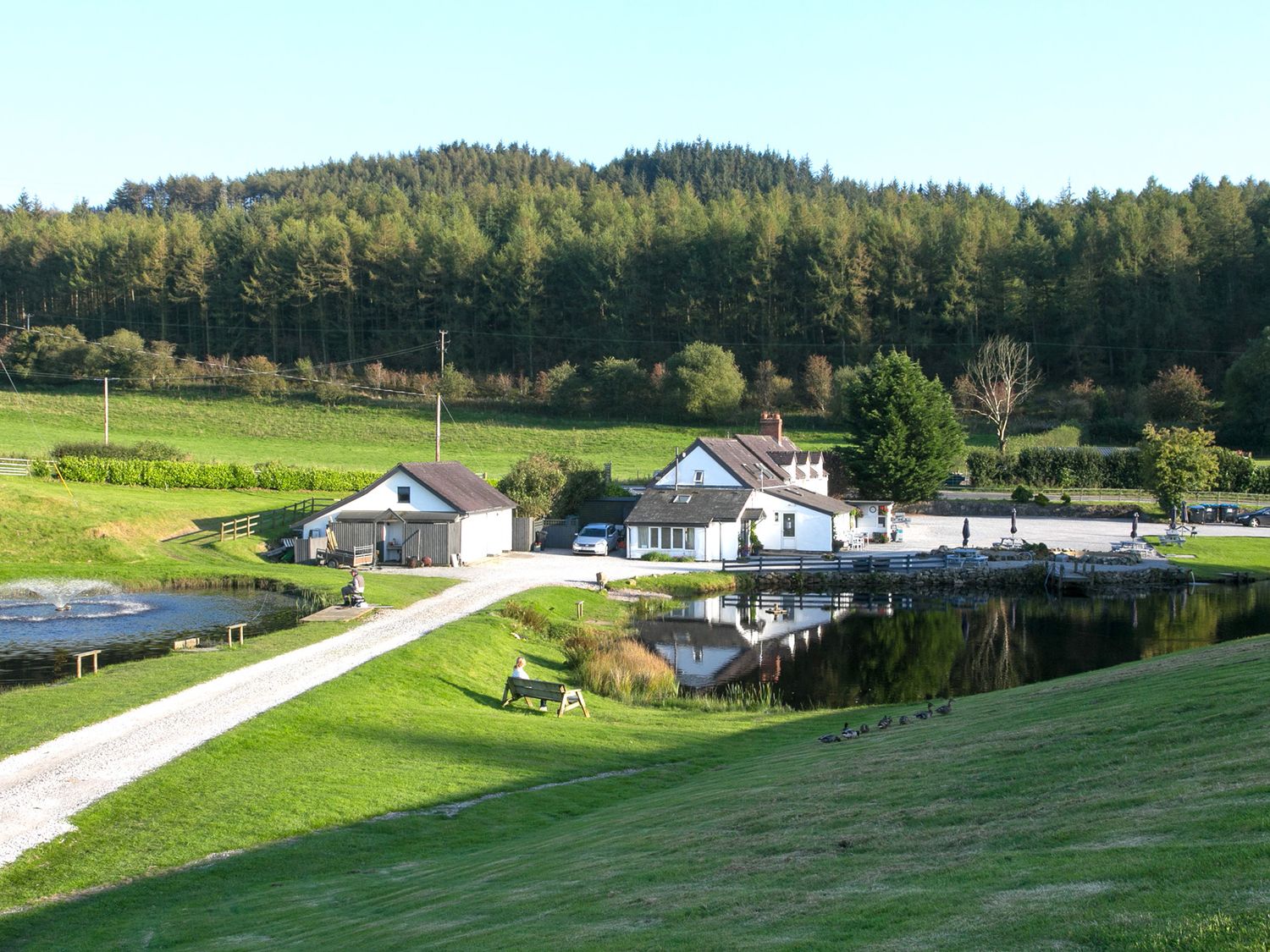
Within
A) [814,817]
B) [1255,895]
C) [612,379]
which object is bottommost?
[814,817]

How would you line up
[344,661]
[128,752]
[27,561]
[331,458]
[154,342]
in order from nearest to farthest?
[128,752] < [344,661] < [27,561] < [331,458] < [154,342]

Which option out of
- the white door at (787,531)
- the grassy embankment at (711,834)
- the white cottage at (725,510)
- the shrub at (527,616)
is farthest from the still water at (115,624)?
the white door at (787,531)

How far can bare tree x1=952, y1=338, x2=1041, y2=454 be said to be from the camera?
8838 centimetres

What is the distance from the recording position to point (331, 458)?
278 feet

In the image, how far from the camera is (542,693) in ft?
83.1

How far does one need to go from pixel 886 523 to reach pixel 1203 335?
52865mm

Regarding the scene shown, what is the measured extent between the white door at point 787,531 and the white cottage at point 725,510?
4 cm

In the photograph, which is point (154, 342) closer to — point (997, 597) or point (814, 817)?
point (997, 597)

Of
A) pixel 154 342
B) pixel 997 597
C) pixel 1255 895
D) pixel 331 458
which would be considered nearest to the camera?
pixel 1255 895

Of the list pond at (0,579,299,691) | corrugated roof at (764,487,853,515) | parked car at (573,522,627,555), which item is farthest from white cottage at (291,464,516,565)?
corrugated roof at (764,487,853,515)

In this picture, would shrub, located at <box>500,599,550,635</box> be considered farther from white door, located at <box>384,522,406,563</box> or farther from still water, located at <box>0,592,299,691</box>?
white door, located at <box>384,522,406,563</box>

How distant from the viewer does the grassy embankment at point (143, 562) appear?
23.9 metres

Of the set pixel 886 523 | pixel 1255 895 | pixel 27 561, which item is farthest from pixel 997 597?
pixel 1255 895

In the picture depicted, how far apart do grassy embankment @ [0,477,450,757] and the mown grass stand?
34550 millimetres
